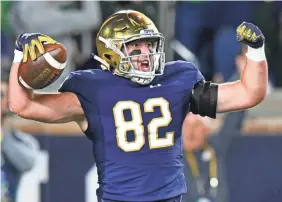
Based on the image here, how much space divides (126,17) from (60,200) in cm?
217

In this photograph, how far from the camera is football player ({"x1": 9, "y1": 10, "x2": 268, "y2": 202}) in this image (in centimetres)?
322

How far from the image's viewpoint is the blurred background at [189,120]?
4.98 meters

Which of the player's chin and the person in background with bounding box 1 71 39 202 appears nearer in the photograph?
the player's chin

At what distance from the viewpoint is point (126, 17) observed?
3.33 m

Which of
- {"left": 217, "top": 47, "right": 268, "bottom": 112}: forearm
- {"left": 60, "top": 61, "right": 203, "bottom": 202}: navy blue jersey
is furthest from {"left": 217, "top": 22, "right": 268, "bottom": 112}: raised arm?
{"left": 60, "top": 61, "right": 203, "bottom": 202}: navy blue jersey

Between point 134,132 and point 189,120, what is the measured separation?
1.85 m

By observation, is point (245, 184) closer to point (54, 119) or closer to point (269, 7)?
point (269, 7)

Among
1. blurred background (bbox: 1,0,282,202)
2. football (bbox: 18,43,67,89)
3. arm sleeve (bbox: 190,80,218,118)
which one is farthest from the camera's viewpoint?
blurred background (bbox: 1,0,282,202)

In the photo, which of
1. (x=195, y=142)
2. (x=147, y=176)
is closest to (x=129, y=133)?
(x=147, y=176)

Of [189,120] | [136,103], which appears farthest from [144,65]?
[189,120]

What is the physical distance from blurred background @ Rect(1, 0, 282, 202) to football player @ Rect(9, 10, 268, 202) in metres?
1.63

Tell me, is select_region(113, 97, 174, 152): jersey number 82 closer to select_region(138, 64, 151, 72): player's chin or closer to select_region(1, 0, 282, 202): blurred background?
select_region(138, 64, 151, 72): player's chin

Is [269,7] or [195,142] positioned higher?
[269,7]

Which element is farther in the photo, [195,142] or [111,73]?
[195,142]
